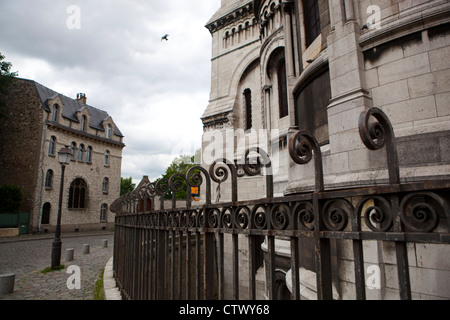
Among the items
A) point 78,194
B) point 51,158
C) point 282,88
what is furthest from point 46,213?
point 282,88

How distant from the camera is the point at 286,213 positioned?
1.62 meters

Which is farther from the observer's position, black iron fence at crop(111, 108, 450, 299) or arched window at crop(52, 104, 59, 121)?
arched window at crop(52, 104, 59, 121)

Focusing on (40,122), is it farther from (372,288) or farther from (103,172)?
(372,288)

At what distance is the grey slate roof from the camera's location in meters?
26.6

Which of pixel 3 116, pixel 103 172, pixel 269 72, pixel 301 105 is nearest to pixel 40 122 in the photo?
pixel 3 116

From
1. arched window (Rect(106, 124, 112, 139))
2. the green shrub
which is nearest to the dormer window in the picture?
arched window (Rect(106, 124, 112, 139))

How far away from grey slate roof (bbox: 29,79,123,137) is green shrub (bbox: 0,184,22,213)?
760 centimetres

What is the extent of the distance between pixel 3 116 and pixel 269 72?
25.9 meters

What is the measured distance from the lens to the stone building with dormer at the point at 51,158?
24.5 metres

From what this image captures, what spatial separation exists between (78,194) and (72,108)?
937 cm

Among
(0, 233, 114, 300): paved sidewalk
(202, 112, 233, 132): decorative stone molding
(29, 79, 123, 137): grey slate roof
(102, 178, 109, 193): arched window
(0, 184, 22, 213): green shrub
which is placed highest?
(29, 79, 123, 137): grey slate roof

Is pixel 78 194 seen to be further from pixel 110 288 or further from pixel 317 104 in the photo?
pixel 317 104

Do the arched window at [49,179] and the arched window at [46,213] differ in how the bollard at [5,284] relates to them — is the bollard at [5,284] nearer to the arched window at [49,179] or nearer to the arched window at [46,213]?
the arched window at [46,213]

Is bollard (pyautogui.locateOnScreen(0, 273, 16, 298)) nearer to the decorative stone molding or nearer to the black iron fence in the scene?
the black iron fence
